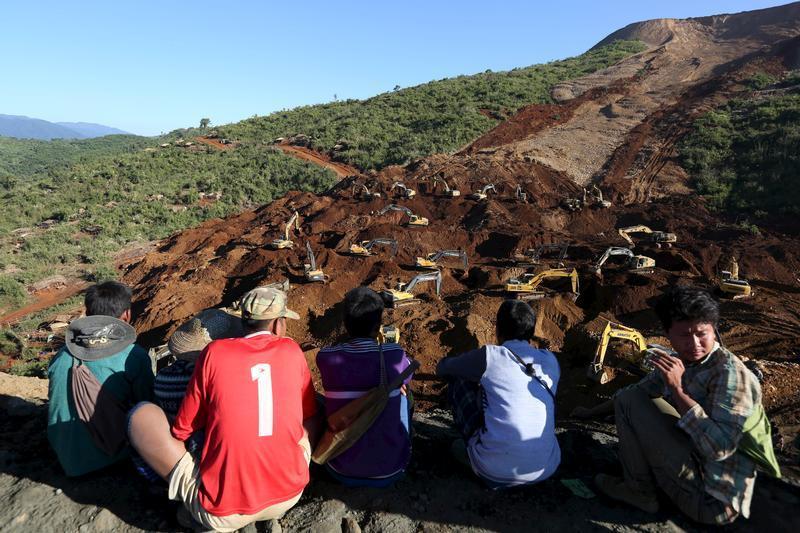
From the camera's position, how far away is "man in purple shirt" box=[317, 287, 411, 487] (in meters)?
3.17

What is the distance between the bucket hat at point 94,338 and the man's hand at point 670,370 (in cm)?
351

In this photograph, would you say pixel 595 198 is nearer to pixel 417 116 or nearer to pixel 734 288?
pixel 734 288

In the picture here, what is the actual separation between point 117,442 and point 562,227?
16073 millimetres

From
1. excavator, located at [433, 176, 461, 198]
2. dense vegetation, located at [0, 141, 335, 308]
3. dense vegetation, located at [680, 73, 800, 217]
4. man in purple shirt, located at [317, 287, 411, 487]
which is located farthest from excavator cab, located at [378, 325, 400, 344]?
dense vegetation, located at [680, 73, 800, 217]

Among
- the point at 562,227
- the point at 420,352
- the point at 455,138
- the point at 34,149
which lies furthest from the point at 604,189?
the point at 34,149

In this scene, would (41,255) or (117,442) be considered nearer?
(117,442)

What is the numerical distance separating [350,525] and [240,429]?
3.55 ft

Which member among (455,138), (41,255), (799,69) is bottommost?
(41,255)

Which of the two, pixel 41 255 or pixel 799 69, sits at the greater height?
pixel 799 69

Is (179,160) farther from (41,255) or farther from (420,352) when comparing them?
(420,352)

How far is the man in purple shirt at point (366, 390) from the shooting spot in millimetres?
3166

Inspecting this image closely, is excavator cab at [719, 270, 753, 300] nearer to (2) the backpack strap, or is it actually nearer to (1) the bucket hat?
(2) the backpack strap

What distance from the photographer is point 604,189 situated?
Result: 68.4 ft

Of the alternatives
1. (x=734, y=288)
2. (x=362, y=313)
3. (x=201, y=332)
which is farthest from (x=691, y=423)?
(x=734, y=288)
